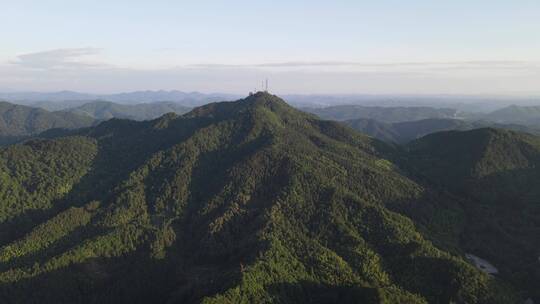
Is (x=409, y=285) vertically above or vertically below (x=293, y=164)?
below

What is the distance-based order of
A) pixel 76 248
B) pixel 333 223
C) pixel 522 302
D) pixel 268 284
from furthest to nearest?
pixel 333 223 < pixel 76 248 < pixel 522 302 < pixel 268 284

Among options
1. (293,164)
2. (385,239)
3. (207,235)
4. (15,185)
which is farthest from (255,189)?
(15,185)

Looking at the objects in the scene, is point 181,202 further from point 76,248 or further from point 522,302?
point 522,302

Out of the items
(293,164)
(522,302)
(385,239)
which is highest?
(293,164)

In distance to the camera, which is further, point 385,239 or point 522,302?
point 385,239

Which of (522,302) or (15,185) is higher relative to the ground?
(15,185)

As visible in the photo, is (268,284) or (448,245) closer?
(268,284)

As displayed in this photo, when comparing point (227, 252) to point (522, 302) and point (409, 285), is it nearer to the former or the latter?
point (409, 285)

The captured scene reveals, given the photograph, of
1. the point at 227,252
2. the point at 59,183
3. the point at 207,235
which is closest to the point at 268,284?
the point at 227,252

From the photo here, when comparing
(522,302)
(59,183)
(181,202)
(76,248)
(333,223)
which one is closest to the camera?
(522,302)
